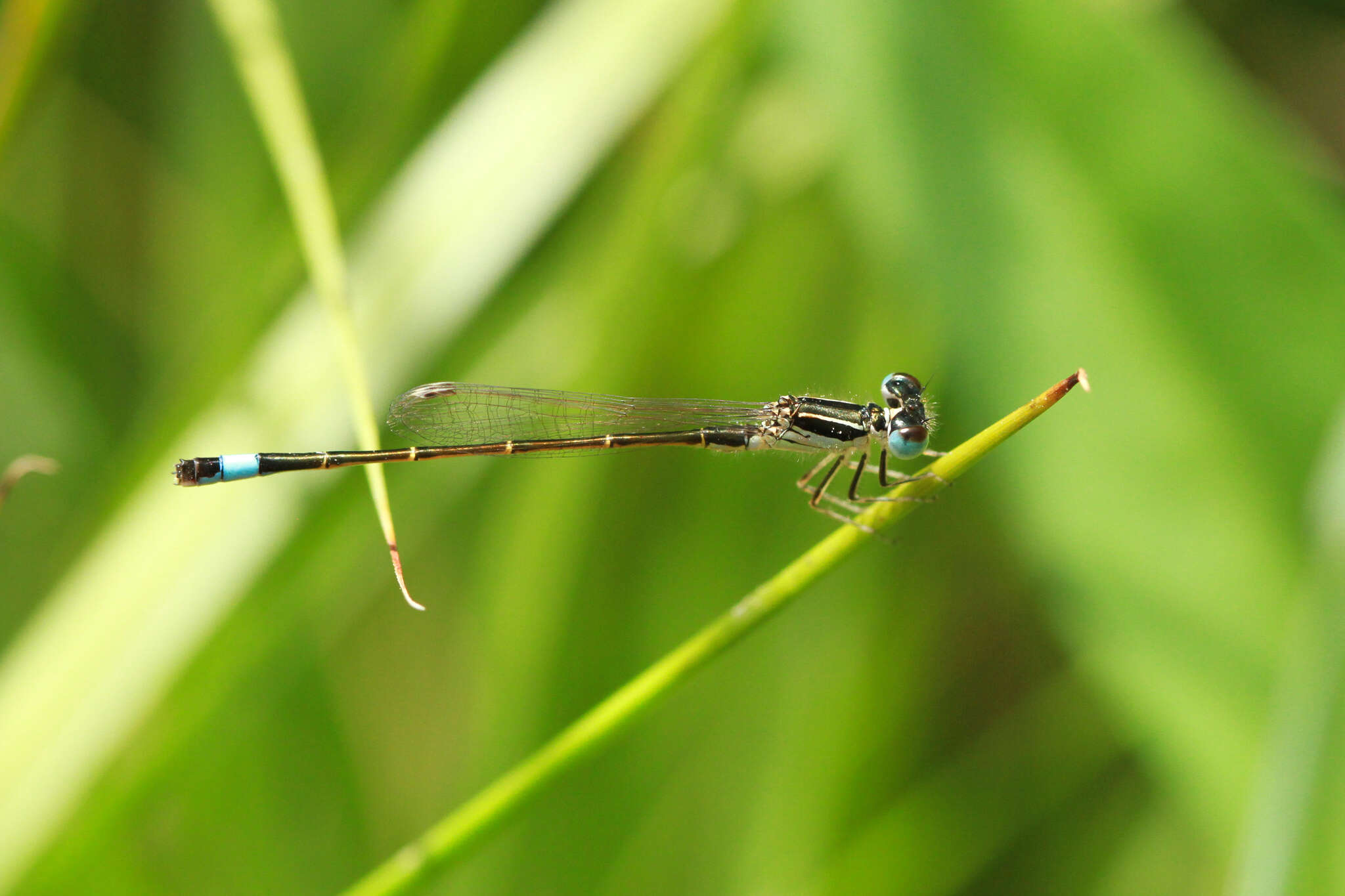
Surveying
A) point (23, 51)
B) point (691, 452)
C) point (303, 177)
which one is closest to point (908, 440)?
point (691, 452)

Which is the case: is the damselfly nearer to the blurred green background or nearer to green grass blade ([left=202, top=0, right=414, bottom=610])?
the blurred green background

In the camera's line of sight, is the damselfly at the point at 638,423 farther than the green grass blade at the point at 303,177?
Yes

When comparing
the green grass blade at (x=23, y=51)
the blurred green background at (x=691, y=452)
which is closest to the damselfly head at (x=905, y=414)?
the blurred green background at (x=691, y=452)

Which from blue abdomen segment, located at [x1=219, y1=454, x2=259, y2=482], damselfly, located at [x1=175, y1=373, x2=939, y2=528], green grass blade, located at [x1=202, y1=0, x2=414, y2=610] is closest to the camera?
green grass blade, located at [x1=202, y1=0, x2=414, y2=610]

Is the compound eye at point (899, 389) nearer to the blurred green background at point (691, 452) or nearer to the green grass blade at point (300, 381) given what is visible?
the blurred green background at point (691, 452)

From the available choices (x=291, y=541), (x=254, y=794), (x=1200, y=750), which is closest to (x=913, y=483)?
(x=1200, y=750)

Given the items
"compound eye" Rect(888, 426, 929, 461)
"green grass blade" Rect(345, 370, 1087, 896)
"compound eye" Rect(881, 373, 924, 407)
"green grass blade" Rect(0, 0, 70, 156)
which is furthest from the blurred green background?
"green grass blade" Rect(345, 370, 1087, 896)

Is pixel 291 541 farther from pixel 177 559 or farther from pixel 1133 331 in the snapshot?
pixel 1133 331
